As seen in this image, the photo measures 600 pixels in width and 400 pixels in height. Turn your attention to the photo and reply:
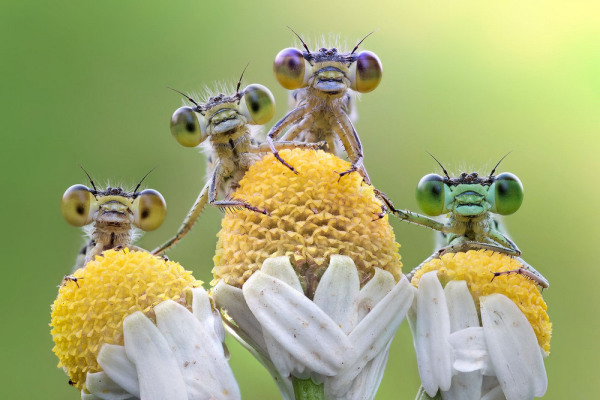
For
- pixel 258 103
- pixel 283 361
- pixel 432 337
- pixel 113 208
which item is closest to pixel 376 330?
pixel 432 337

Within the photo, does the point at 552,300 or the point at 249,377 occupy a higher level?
the point at 552,300

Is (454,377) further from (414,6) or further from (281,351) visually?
(414,6)

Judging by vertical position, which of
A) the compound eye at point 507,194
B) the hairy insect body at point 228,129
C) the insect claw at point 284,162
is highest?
the hairy insect body at point 228,129

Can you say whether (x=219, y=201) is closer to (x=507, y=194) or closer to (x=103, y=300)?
(x=103, y=300)

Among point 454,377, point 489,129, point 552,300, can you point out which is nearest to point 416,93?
point 489,129

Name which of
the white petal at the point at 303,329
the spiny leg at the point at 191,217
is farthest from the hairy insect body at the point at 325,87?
the white petal at the point at 303,329

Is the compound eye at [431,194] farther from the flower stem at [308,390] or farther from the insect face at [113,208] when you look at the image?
the insect face at [113,208]
